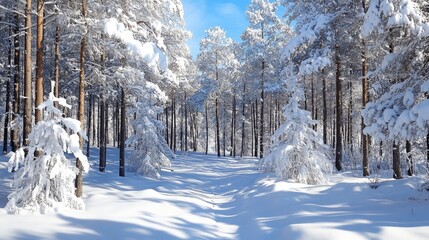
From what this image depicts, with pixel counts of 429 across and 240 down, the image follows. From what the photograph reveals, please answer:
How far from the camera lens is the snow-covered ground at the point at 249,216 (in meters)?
6.57

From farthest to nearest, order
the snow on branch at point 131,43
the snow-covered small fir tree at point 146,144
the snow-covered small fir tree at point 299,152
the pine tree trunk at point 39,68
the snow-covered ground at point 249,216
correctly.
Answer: the snow-covered small fir tree at point 146,144, the snow-covered small fir tree at point 299,152, the pine tree trunk at point 39,68, the snow on branch at point 131,43, the snow-covered ground at point 249,216

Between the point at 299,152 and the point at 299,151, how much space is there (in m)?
0.04

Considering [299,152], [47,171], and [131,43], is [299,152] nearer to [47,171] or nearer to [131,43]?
[131,43]

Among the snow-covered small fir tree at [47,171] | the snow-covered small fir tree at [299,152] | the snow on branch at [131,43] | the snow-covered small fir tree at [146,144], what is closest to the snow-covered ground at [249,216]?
the snow-covered small fir tree at [47,171]

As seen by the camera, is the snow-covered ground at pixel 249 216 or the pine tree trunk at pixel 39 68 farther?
the pine tree trunk at pixel 39 68

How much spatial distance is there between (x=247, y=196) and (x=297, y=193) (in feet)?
7.58

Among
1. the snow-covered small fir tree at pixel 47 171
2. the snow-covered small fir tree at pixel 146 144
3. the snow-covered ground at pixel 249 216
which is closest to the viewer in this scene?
the snow-covered ground at pixel 249 216

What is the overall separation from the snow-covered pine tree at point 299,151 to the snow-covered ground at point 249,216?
1.28m

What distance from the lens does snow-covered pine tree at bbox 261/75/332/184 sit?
13.4 metres

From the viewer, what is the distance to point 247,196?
12.5 metres

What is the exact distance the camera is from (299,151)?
13570 mm

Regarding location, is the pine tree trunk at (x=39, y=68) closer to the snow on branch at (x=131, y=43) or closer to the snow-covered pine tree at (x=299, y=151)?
the snow on branch at (x=131, y=43)

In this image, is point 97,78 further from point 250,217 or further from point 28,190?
point 250,217

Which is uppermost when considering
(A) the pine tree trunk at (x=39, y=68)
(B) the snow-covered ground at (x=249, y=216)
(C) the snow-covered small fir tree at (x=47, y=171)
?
(A) the pine tree trunk at (x=39, y=68)
